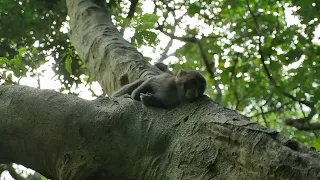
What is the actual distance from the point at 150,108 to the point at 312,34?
423cm

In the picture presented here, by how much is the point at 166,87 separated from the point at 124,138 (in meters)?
1.55

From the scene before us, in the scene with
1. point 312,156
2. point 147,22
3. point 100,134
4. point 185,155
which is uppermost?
point 147,22

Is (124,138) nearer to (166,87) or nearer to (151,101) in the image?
(151,101)

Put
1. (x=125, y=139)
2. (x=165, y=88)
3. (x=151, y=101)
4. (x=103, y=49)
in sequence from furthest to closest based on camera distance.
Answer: (x=103, y=49) → (x=165, y=88) → (x=151, y=101) → (x=125, y=139)

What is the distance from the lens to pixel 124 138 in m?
2.66

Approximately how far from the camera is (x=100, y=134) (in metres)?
2.67

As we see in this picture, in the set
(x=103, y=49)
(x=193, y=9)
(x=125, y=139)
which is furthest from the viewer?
(x=193, y=9)

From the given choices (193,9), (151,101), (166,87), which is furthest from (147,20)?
(193,9)

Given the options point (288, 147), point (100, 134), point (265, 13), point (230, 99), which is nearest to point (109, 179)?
point (100, 134)

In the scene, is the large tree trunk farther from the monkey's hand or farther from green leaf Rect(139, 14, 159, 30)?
green leaf Rect(139, 14, 159, 30)

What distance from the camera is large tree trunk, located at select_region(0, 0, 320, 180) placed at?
2.24 m

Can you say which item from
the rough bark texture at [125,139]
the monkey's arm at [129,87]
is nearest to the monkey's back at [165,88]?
the monkey's arm at [129,87]

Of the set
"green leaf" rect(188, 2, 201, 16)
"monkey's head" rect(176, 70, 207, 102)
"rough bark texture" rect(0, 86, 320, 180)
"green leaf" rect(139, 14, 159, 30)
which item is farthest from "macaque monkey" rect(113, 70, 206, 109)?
"green leaf" rect(188, 2, 201, 16)

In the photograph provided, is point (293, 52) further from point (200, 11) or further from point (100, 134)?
point (100, 134)
